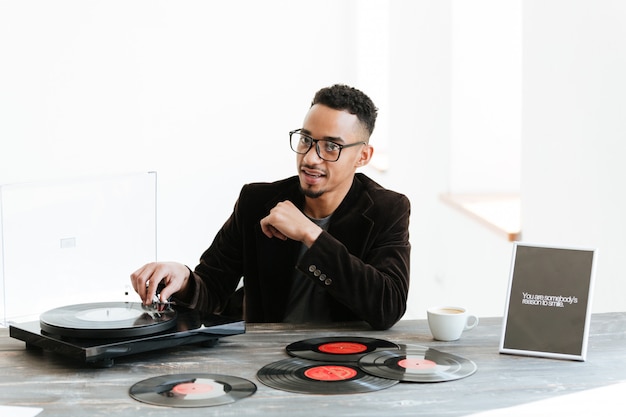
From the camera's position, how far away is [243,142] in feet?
19.4

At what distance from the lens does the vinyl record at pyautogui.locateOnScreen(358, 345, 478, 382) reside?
1509 millimetres

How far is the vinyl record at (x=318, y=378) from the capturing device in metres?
1.44

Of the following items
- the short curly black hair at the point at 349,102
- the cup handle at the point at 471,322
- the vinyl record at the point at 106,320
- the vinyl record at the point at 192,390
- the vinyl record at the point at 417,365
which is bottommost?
the vinyl record at the point at 192,390

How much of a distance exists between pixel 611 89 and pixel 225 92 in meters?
3.64

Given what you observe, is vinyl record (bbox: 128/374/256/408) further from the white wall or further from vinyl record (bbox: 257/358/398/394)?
the white wall

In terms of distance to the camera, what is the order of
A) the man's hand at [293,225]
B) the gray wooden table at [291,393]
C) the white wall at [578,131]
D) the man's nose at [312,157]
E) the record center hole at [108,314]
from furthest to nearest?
the white wall at [578,131] → the man's nose at [312,157] → the man's hand at [293,225] → the record center hole at [108,314] → the gray wooden table at [291,393]

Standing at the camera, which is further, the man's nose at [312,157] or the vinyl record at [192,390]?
the man's nose at [312,157]

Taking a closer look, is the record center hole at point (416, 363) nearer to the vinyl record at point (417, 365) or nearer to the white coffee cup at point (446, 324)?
the vinyl record at point (417, 365)

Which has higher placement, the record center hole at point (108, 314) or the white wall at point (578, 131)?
the white wall at point (578, 131)

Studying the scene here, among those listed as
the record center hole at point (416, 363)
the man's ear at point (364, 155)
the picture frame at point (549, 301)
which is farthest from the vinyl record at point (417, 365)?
the man's ear at point (364, 155)

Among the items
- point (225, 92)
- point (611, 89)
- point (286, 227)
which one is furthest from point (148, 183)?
point (225, 92)

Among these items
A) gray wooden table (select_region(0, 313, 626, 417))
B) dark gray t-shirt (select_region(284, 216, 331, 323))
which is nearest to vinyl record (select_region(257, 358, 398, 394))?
gray wooden table (select_region(0, 313, 626, 417))

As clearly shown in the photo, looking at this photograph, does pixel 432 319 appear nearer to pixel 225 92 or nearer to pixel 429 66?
pixel 429 66

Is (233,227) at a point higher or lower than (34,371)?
higher
